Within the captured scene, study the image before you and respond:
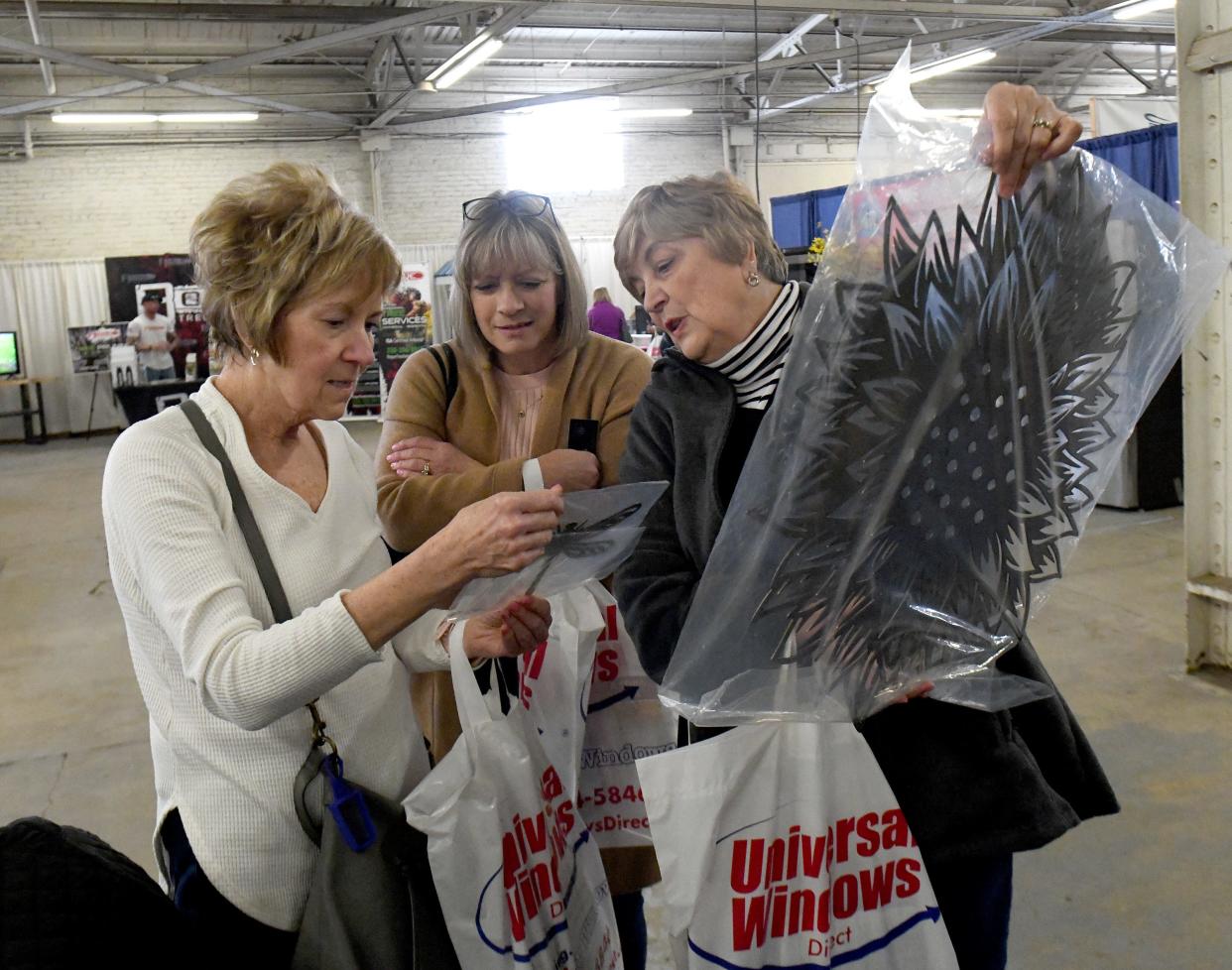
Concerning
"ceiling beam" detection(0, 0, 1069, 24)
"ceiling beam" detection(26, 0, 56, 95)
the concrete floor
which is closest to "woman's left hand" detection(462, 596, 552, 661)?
the concrete floor

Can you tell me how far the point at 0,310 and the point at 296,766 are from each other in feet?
47.7

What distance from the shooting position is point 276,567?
118 centimetres

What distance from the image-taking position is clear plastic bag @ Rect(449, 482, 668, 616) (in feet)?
3.75

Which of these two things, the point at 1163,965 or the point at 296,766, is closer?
the point at 296,766

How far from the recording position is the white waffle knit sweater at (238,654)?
1066mm

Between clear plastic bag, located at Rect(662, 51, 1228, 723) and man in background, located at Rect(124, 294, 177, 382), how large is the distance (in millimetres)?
13146

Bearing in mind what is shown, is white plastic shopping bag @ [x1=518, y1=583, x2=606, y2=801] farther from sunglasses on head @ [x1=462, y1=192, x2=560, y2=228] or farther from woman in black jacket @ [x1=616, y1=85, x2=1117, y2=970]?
sunglasses on head @ [x1=462, y1=192, x2=560, y2=228]

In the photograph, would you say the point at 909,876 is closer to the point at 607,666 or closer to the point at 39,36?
the point at 607,666

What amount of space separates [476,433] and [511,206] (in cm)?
38

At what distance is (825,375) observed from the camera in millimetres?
865

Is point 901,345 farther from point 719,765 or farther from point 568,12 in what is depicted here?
point 568,12

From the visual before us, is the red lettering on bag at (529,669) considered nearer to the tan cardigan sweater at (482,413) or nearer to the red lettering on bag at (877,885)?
the tan cardigan sweater at (482,413)

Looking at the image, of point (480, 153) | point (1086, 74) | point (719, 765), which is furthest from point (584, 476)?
point (1086, 74)

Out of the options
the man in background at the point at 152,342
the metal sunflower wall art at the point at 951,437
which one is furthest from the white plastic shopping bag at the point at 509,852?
the man in background at the point at 152,342
